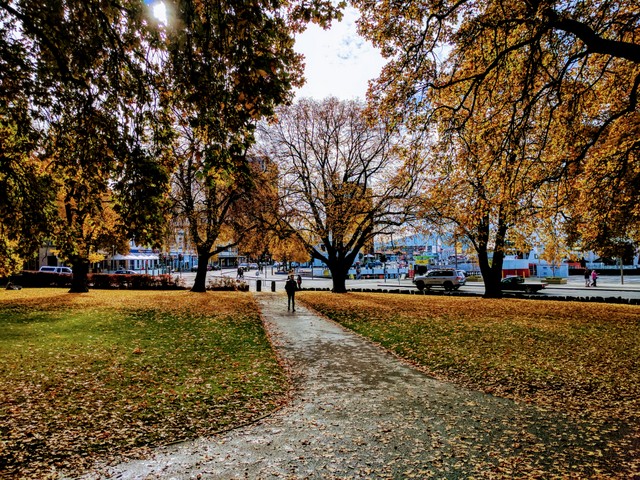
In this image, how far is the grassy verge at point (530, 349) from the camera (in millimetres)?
6746

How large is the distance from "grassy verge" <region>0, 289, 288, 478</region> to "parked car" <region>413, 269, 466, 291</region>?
28498 mm

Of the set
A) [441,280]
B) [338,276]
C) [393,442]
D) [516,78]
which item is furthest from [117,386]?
[441,280]

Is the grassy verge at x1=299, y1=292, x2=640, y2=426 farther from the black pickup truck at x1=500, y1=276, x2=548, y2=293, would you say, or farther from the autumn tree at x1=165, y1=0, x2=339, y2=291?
the black pickup truck at x1=500, y1=276, x2=548, y2=293

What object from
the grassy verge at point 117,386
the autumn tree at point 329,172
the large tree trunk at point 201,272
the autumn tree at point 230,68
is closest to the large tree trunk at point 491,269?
the autumn tree at point 329,172

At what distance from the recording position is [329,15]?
253 inches

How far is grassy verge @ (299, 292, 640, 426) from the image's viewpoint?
6746mm

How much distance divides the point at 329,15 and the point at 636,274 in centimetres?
7580

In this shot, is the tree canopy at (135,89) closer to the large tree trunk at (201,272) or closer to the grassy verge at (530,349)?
the grassy verge at (530,349)

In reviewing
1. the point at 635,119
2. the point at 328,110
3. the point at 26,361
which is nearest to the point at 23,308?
the point at 26,361

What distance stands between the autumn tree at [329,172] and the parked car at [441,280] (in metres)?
12.7

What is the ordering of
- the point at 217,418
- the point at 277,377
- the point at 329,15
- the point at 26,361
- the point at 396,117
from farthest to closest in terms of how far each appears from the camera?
1. the point at 396,117
2. the point at 26,361
3. the point at 277,377
4. the point at 329,15
5. the point at 217,418

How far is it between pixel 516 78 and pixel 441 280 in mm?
29848

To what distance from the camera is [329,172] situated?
28.9 meters

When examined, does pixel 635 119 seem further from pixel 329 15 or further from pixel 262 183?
pixel 262 183
